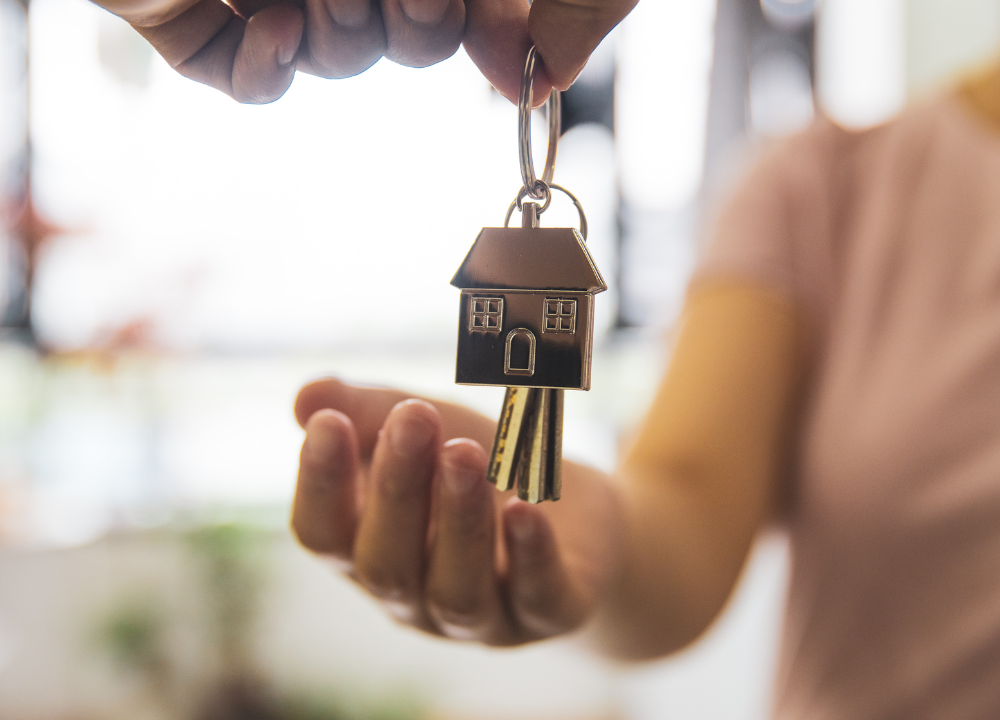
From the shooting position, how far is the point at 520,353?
439 millimetres

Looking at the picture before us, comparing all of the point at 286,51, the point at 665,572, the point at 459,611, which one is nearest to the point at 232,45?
the point at 286,51

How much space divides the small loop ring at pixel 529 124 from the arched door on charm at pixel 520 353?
0.30ft

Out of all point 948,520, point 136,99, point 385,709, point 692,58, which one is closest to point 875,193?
point 948,520

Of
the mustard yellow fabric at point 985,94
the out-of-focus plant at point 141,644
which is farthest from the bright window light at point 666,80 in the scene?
the out-of-focus plant at point 141,644

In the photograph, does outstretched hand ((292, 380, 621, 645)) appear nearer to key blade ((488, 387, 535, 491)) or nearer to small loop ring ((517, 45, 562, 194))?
key blade ((488, 387, 535, 491))

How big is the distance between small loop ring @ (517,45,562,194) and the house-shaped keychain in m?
0.04

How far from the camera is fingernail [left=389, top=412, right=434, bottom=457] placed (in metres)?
0.47

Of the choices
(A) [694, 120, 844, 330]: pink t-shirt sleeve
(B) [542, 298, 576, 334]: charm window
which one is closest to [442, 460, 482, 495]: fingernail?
(B) [542, 298, 576, 334]: charm window

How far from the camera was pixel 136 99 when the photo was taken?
2.49 m

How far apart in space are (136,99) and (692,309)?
91.4 inches

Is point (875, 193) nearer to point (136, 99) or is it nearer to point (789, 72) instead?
point (789, 72)

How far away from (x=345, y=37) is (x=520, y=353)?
0.22 metres

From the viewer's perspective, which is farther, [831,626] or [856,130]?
[856,130]

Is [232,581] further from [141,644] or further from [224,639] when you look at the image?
[141,644]
